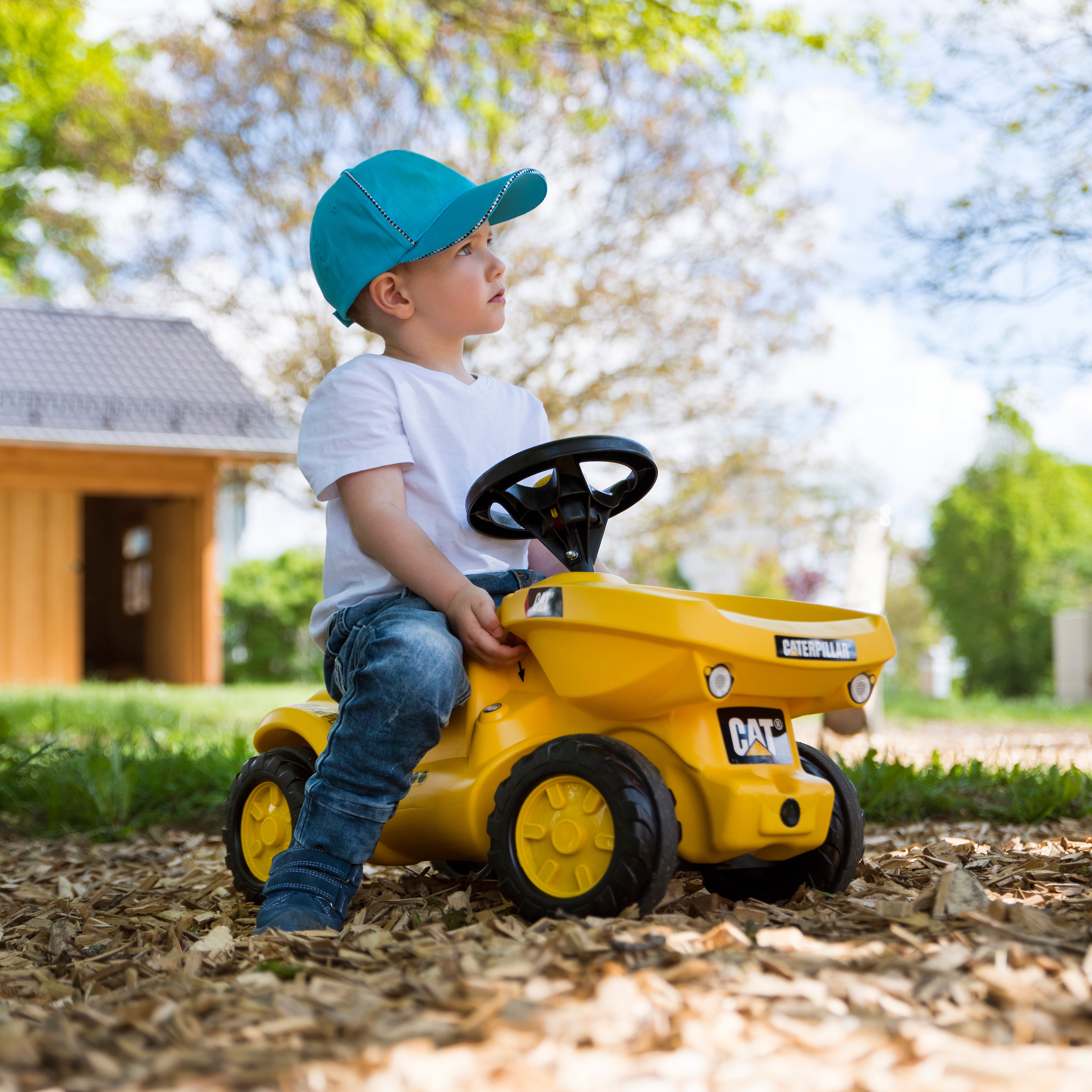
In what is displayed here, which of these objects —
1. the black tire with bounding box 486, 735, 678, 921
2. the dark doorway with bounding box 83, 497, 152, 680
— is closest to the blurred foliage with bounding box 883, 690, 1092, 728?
the black tire with bounding box 486, 735, 678, 921

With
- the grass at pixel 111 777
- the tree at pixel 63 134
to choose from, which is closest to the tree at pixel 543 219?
the tree at pixel 63 134

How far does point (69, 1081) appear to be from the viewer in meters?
1.17

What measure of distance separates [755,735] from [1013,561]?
593 inches

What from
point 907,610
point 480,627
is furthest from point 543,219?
point 907,610

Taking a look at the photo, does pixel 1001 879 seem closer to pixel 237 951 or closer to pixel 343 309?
pixel 237 951

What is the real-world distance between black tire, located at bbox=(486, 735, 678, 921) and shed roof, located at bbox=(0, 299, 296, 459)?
930cm

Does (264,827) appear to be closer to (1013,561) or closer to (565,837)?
(565,837)

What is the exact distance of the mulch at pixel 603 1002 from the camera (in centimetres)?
113

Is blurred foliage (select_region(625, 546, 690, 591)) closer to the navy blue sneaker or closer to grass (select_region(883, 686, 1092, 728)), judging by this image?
grass (select_region(883, 686, 1092, 728))

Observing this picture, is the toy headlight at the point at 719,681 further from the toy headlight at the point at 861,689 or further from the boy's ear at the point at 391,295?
the boy's ear at the point at 391,295

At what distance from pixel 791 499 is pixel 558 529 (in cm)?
1446

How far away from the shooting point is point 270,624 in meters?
14.9

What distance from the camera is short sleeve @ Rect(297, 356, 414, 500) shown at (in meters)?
2.25

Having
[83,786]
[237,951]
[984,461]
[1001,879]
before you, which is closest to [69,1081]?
[237,951]
